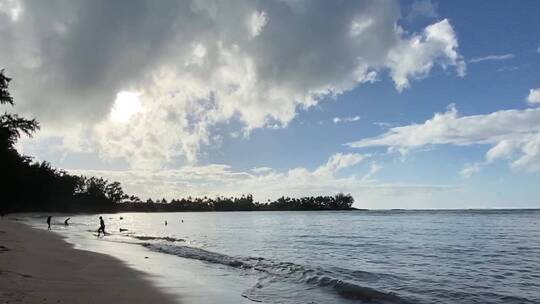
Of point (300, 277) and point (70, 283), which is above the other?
point (70, 283)

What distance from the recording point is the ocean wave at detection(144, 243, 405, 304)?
1808cm

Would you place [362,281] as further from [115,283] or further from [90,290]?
[90,290]

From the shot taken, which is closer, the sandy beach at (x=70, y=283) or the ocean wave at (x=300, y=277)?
the sandy beach at (x=70, y=283)

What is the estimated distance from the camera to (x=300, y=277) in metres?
22.9

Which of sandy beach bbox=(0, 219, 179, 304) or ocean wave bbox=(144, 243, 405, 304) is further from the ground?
sandy beach bbox=(0, 219, 179, 304)

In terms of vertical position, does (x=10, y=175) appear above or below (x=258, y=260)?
above

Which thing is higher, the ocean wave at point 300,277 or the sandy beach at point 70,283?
the sandy beach at point 70,283

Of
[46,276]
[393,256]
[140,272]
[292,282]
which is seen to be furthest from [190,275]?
[393,256]

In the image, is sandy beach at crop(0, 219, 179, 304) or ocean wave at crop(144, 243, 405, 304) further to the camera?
ocean wave at crop(144, 243, 405, 304)

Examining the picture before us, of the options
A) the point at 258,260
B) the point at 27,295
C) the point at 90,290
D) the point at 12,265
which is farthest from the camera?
the point at 258,260

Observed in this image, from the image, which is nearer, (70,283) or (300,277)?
(70,283)

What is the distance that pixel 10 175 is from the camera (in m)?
42.5

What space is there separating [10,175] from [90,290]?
3351cm

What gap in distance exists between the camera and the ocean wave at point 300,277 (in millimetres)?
18078
